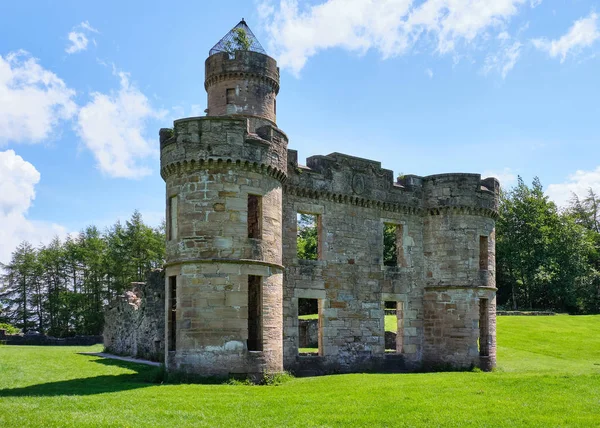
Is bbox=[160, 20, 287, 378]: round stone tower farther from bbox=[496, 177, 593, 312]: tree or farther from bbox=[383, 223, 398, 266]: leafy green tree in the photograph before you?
bbox=[496, 177, 593, 312]: tree

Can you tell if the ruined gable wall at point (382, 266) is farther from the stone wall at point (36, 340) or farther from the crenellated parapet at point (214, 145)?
the stone wall at point (36, 340)

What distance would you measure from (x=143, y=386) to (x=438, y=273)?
1251cm

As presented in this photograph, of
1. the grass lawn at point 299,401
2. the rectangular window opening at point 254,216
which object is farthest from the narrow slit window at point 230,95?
the grass lawn at point 299,401

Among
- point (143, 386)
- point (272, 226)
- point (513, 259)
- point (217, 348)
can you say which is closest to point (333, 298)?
point (272, 226)

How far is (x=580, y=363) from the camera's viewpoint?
25.9 m

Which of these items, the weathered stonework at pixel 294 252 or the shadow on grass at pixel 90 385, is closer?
the shadow on grass at pixel 90 385

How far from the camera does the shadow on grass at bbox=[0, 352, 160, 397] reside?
1468 centimetres

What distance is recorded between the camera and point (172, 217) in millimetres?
18188

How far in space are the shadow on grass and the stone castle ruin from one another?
1.12 metres

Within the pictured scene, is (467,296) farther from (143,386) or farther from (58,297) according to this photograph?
(58,297)

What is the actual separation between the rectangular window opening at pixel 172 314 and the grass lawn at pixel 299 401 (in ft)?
3.94

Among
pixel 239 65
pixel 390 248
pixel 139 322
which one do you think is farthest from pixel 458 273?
pixel 390 248

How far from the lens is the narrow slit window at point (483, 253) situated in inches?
974

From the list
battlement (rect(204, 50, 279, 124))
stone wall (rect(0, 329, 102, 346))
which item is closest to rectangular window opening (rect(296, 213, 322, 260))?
battlement (rect(204, 50, 279, 124))
